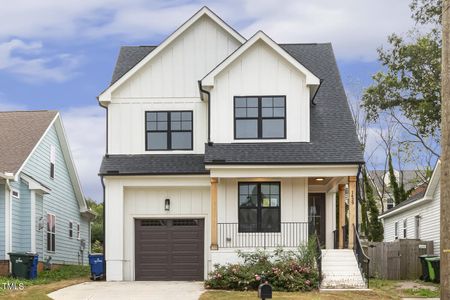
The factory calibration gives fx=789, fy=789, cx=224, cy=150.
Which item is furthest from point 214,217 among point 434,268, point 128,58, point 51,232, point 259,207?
point 51,232

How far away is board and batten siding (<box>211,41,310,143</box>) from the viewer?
2577 centimetres

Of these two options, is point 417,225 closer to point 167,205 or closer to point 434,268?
point 434,268

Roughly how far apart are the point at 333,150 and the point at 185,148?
16.7ft

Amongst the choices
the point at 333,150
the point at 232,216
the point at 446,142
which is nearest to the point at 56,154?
the point at 232,216

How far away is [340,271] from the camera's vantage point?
76.9 ft

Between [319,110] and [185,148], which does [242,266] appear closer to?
[185,148]

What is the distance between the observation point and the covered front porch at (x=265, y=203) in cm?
2477

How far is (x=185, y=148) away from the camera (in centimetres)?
2692

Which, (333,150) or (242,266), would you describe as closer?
(242,266)

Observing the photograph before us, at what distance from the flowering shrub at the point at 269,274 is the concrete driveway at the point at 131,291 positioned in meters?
0.74

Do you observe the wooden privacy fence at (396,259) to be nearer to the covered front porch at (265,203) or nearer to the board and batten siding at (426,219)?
the board and batten siding at (426,219)

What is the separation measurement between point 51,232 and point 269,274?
12.6 m

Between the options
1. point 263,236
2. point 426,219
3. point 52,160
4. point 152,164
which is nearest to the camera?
point 263,236

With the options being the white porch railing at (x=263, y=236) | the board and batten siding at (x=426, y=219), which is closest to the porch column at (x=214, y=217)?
the white porch railing at (x=263, y=236)
